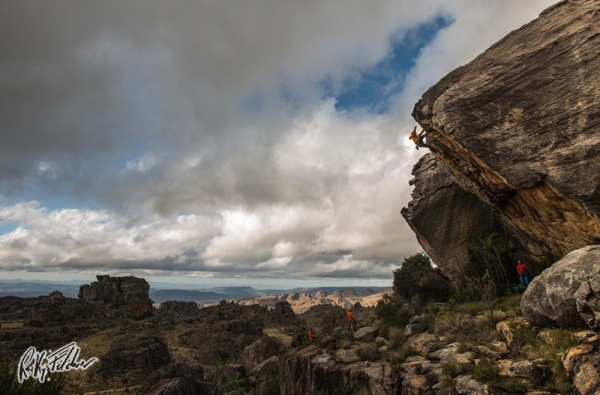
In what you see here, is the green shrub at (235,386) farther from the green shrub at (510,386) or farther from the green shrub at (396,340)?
the green shrub at (510,386)

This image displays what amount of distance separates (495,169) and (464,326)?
31.1ft

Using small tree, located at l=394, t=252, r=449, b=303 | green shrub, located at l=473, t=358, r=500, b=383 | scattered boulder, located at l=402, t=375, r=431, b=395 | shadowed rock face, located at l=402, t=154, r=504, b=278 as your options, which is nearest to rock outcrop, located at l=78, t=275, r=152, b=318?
small tree, located at l=394, t=252, r=449, b=303

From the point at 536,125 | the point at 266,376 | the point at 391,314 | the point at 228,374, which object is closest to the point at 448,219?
the point at 391,314

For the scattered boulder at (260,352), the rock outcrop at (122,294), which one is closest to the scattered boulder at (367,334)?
the scattered boulder at (260,352)

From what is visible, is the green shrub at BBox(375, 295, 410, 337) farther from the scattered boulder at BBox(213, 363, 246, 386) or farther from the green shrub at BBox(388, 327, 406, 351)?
the scattered boulder at BBox(213, 363, 246, 386)

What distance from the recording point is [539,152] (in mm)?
19328

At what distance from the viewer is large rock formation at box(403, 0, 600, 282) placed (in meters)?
18.2

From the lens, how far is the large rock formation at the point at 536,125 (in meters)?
18.2

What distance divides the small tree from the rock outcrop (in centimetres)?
9582

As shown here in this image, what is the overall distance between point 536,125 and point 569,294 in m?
9.95

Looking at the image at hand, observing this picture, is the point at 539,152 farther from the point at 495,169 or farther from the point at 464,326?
the point at 464,326

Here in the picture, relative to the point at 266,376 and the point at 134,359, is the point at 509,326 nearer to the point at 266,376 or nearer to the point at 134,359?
the point at 266,376

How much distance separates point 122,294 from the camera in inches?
4545

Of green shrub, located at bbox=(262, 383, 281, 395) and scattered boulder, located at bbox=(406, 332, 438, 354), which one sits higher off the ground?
scattered boulder, located at bbox=(406, 332, 438, 354)
